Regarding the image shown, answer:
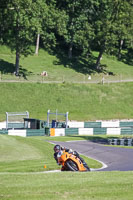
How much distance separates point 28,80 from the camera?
2479 inches

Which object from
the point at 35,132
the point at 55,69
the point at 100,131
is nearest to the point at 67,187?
the point at 35,132

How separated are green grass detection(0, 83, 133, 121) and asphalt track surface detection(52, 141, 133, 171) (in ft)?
69.3

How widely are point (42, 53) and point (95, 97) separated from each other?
69.1 ft

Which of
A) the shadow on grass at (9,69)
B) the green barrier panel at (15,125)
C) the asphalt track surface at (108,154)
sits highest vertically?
the shadow on grass at (9,69)

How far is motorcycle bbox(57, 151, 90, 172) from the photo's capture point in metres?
16.9

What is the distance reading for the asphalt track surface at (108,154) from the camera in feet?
74.8

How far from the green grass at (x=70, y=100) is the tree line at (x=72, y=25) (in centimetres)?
712

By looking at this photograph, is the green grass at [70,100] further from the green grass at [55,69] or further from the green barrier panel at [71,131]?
the green barrier panel at [71,131]

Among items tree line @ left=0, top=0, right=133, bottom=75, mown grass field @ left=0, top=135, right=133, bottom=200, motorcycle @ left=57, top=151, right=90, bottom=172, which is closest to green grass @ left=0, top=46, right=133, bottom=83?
tree line @ left=0, top=0, right=133, bottom=75

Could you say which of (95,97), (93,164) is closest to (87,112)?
(95,97)

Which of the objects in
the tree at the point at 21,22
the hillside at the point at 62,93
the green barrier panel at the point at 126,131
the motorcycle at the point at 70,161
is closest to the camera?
the motorcycle at the point at 70,161

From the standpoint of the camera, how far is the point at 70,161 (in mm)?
17016

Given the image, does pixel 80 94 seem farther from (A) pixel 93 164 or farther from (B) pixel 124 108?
(A) pixel 93 164

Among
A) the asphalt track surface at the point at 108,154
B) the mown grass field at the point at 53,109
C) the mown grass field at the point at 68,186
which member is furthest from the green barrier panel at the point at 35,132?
→ the mown grass field at the point at 68,186
